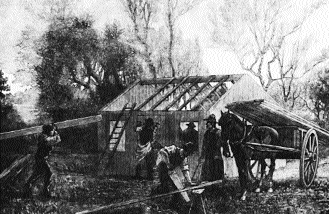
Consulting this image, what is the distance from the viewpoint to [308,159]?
675 centimetres

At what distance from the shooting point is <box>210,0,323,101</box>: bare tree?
678 cm

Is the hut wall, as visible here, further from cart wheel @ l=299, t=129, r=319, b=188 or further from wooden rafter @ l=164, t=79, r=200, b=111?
cart wheel @ l=299, t=129, r=319, b=188

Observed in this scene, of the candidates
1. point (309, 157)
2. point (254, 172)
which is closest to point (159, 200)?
point (254, 172)

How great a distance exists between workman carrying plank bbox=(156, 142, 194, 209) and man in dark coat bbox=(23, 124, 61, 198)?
1.72 metres

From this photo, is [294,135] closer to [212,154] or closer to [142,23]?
[212,154]

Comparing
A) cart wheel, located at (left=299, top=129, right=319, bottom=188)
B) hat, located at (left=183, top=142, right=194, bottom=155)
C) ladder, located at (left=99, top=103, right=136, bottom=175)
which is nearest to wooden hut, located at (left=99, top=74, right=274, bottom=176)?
ladder, located at (left=99, top=103, right=136, bottom=175)

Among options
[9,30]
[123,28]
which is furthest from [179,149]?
[9,30]

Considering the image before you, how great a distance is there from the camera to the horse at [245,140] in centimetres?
Answer: 681

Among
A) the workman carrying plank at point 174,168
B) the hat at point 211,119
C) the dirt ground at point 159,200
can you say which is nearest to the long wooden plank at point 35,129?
the dirt ground at point 159,200

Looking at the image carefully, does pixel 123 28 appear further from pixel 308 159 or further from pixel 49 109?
pixel 308 159

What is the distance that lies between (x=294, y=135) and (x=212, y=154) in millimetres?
1203

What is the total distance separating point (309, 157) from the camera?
6746 mm

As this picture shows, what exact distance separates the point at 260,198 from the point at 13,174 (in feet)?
12.6

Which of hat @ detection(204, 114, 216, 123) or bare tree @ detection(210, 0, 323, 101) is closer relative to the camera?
bare tree @ detection(210, 0, 323, 101)
